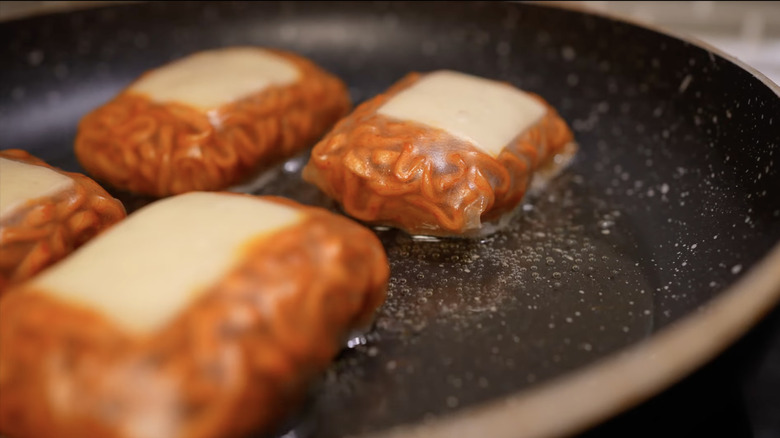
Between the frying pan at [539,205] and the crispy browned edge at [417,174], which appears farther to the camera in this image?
the crispy browned edge at [417,174]

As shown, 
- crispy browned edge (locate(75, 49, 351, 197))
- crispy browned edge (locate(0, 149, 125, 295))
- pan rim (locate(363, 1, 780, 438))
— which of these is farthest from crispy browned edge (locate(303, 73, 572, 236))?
pan rim (locate(363, 1, 780, 438))

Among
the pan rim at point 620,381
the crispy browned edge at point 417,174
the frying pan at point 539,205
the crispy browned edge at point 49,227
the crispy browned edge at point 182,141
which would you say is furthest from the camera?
the crispy browned edge at point 182,141

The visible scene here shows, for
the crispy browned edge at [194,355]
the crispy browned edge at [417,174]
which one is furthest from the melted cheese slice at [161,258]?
the crispy browned edge at [417,174]

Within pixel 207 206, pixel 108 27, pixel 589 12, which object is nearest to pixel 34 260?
pixel 207 206

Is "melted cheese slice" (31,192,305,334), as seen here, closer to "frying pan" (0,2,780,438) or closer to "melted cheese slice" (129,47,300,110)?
"frying pan" (0,2,780,438)

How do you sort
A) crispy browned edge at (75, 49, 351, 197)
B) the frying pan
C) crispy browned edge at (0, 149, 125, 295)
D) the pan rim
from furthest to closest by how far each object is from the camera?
crispy browned edge at (75, 49, 351, 197) < crispy browned edge at (0, 149, 125, 295) < the frying pan < the pan rim

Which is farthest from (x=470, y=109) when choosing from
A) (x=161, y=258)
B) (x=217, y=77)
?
(x=161, y=258)

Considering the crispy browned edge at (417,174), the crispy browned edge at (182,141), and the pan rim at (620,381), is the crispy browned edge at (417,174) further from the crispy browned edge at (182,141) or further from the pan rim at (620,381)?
the pan rim at (620,381)
